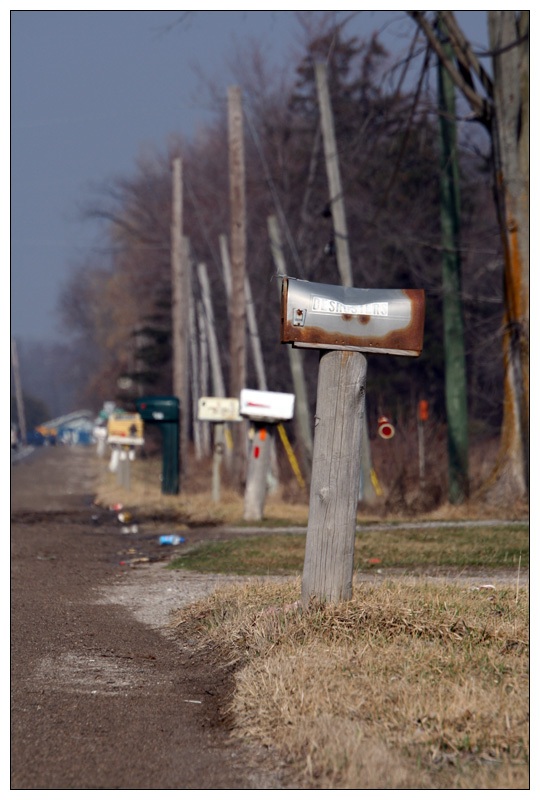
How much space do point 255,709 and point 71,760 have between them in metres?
0.87

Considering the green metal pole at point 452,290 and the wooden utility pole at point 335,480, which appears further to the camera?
the green metal pole at point 452,290

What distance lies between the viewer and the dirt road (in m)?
3.90

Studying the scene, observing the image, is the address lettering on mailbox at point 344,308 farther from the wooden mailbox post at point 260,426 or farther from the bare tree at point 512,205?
the bare tree at point 512,205

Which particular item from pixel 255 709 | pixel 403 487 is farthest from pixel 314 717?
pixel 403 487

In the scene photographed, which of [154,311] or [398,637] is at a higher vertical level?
[154,311]

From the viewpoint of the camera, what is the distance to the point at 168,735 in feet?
14.3

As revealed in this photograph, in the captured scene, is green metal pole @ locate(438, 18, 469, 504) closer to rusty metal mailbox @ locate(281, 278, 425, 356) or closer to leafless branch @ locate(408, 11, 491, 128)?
leafless branch @ locate(408, 11, 491, 128)

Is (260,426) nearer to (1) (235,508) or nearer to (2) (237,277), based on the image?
(1) (235,508)

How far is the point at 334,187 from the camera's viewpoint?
1827cm

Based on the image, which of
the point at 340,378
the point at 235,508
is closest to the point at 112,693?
the point at 340,378

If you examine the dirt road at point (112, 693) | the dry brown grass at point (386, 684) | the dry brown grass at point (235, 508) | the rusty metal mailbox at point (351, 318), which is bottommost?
the dry brown grass at point (235, 508)

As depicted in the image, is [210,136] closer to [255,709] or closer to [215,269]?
[215,269]

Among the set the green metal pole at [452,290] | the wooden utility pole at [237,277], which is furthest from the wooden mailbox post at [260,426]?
the wooden utility pole at [237,277]

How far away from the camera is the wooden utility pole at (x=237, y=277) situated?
1944 centimetres
